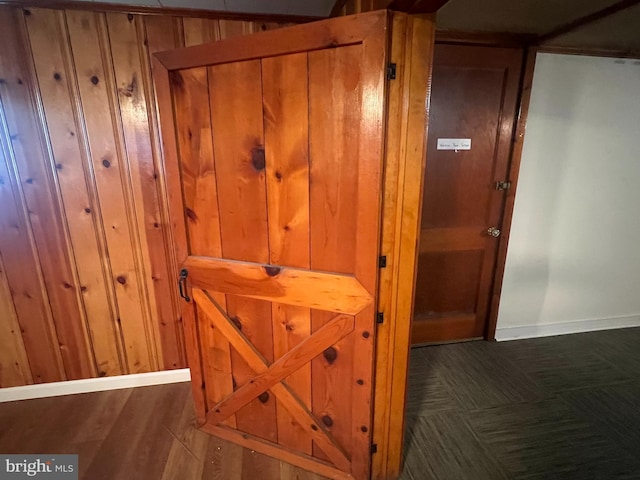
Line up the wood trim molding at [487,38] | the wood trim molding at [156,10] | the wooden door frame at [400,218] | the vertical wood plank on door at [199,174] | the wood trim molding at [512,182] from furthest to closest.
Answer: the wood trim molding at [512,182] → the wood trim molding at [487,38] → the wood trim molding at [156,10] → the vertical wood plank on door at [199,174] → the wooden door frame at [400,218]

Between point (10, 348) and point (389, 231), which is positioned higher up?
point (389, 231)

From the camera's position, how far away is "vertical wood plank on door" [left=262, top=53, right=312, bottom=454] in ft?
3.92

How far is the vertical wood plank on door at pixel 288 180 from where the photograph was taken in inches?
47.0

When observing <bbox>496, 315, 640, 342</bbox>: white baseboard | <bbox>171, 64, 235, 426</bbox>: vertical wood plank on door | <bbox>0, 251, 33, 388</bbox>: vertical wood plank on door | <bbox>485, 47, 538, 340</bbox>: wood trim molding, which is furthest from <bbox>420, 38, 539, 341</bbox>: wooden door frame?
<bbox>0, 251, 33, 388</bbox>: vertical wood plank on door

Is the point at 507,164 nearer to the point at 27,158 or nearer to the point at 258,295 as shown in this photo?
the point at 258,295

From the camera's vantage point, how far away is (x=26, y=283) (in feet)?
6.11

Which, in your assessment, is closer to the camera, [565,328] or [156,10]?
[156,10]

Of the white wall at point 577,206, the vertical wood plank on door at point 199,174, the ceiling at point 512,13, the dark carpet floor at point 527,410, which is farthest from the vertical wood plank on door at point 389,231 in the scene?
the white wall at point 577,206

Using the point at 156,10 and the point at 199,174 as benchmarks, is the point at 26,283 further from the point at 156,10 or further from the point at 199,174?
the point at 156,10

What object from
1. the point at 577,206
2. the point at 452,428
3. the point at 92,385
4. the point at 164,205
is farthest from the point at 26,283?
the point at 577,206

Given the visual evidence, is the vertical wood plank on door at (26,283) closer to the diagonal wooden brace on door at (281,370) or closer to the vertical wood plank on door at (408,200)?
the diagonal wooden brace on door at (281,370)

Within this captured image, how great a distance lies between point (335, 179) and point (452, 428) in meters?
1.57

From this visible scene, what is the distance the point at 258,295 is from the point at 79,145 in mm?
1306

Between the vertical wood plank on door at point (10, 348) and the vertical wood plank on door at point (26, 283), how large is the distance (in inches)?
1.0
